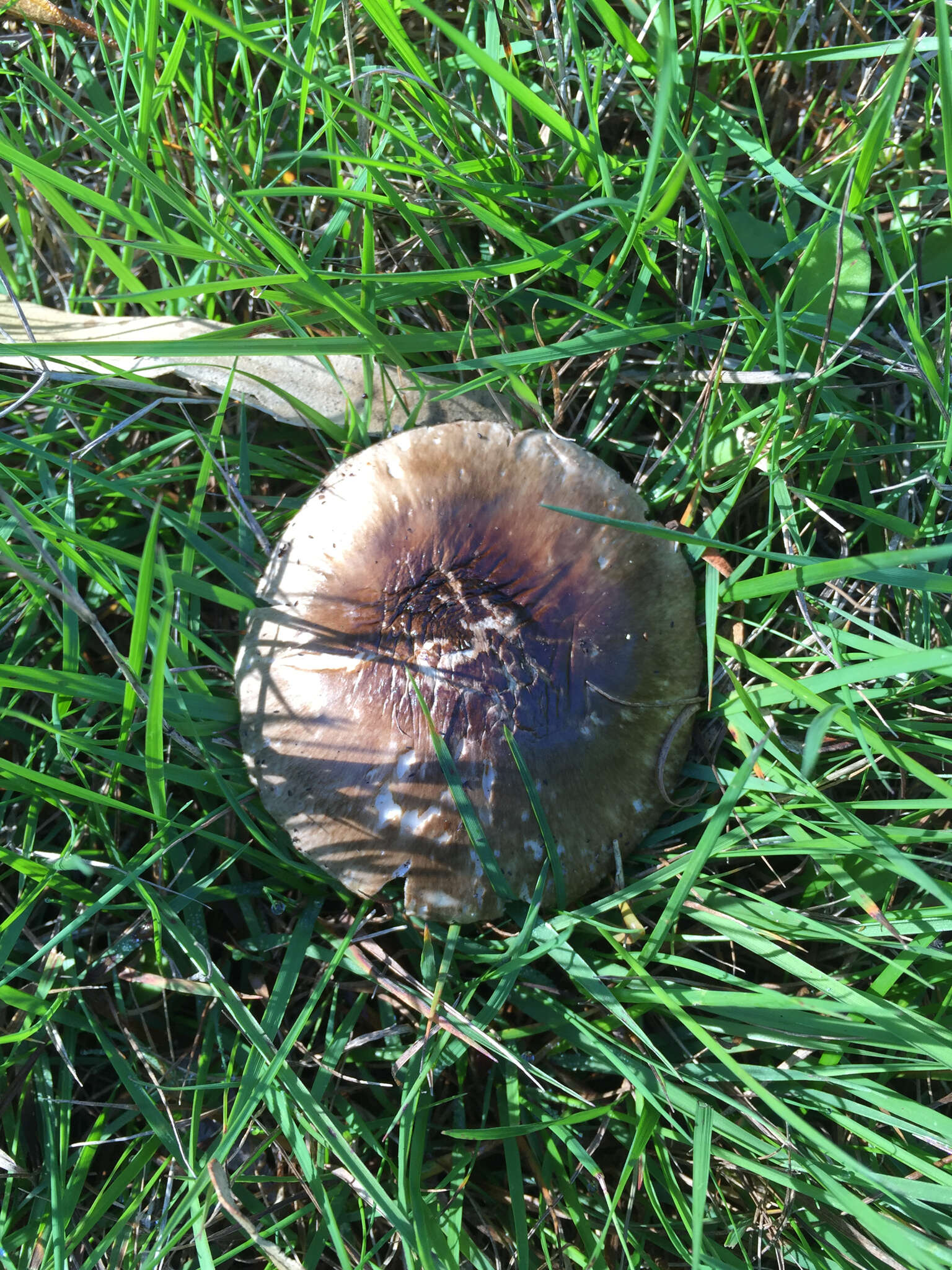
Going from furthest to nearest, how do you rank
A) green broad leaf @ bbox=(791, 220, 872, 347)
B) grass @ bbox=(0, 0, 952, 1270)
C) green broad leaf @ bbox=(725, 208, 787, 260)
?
green broad leaf @ bbox=(725, 208, 787, 260)
green broad leaf @ bbox=(791, 220, 872, 347)
grass @ bbox=(0, 0, 952, 1270)

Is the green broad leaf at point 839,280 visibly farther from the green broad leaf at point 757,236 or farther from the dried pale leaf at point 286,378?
the dried pale leaf at point 286,378

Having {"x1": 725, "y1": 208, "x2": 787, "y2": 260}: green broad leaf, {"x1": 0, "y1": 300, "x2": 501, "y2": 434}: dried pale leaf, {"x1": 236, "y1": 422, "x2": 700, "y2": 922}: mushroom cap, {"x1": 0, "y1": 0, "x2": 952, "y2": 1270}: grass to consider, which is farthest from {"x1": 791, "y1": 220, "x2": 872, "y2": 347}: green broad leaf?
{"x1": 0, "y1": 300, "x2": 501, "y2": 434}: dried pale leaf

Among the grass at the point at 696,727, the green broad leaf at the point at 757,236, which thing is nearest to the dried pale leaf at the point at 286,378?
the grass at the point at 696,727

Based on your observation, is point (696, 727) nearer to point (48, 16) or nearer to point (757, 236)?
point (757, 236)

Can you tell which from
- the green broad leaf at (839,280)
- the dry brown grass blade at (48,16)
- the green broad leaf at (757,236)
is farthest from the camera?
the dry brown grass blade at (48,16)

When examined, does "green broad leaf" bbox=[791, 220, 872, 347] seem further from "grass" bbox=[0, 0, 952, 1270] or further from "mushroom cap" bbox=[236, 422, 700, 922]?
"mushroom cap" bbox=[236, 422, 700, 922]
